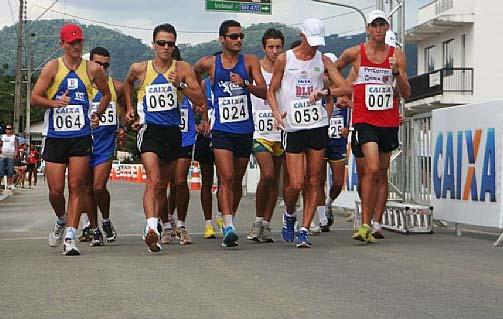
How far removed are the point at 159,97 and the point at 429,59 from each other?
47532 millimetres

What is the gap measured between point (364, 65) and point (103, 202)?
325 cm

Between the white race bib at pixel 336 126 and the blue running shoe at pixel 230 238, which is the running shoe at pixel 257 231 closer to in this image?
the blue running shoe at pixel 230 238

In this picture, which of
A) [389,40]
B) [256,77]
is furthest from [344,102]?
[256,77]

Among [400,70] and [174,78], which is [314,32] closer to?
[400,70]

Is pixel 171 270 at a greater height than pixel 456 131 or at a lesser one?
lesser

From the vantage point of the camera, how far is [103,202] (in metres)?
11.8

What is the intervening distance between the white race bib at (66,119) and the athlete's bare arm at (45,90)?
125mm

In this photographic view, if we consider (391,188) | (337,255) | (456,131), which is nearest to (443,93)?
(391,188)

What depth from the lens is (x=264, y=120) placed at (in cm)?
1174

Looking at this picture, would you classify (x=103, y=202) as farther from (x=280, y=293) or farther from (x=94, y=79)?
(x=280, y=293)

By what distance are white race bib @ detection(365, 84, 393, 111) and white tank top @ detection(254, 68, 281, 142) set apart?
102 cm

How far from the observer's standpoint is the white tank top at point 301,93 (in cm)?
1079

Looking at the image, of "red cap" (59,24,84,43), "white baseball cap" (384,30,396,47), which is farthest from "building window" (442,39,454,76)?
"red cap" (59,24,84,43)

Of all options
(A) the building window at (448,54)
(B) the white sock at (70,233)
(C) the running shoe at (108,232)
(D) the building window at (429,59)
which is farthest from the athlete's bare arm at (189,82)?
(D) the building window at (429,59)
